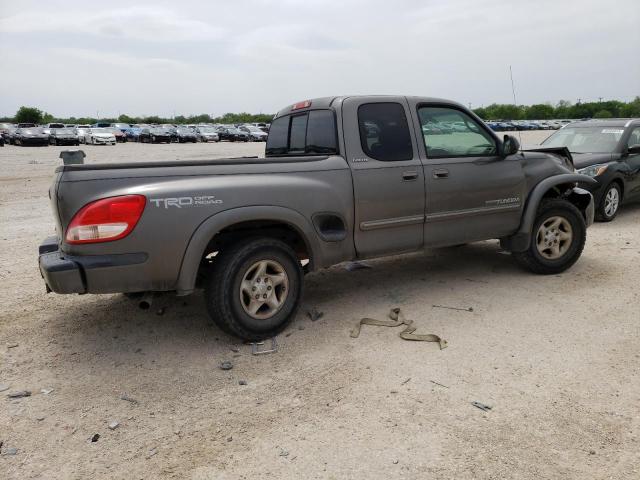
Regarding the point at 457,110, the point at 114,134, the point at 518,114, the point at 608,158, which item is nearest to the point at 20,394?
the point at 457,110

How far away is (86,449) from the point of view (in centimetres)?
289

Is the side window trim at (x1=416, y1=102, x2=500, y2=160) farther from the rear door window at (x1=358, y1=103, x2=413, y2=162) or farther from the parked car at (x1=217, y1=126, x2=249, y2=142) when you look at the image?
the parked car at (x1=217, y1=126, x2=249, y2=142)

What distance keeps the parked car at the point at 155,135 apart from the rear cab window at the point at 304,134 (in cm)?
4139

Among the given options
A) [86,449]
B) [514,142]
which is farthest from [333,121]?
[86,449]

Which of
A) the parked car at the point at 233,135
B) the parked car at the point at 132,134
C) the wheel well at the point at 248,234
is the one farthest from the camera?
the parked car at the point at 233,135

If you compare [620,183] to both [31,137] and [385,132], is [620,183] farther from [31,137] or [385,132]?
[31,137]

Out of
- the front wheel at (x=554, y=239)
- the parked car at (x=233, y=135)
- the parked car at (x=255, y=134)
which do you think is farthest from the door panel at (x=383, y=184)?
the parked car at (x=233, y=135)

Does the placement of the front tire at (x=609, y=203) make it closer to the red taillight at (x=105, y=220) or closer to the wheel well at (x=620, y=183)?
the wheel well at (x=620, y=183)

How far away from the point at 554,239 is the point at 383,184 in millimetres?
2310

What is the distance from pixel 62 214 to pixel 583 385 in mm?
3586

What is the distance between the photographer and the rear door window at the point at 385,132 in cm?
470

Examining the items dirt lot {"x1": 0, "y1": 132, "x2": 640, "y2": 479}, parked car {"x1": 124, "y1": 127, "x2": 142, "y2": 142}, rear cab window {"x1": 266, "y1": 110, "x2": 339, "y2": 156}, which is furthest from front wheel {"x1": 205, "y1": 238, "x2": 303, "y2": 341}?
parked car {"x1": 124, "y1": 127, "x2": 142, "y2": 142}

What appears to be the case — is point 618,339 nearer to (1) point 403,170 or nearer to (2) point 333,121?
(1) point 403,170

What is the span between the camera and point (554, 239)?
5750mm
